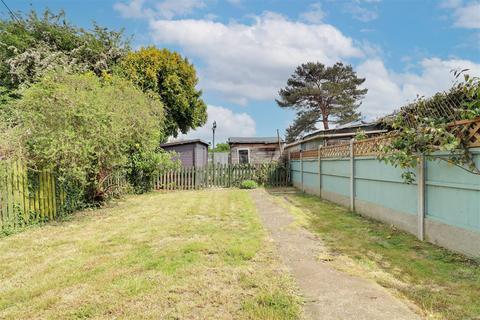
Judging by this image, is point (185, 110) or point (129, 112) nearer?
point (129, 112)

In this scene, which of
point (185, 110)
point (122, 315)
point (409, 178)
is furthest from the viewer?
point (185, 110)

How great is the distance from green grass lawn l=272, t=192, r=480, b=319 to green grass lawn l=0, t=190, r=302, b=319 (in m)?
1.08

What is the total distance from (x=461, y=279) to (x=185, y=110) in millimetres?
18954

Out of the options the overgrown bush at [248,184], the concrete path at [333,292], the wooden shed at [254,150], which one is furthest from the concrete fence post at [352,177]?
the wooden shed at [254,150]

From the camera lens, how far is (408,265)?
405 cm

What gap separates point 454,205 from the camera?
441cm

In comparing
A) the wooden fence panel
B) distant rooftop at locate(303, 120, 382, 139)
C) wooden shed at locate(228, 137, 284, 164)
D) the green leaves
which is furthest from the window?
the green leaves

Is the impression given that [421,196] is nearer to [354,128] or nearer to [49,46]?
[354,128]

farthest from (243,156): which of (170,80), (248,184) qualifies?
(248,184)

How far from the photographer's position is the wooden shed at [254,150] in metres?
23.3

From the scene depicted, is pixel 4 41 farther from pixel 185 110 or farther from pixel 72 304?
pixel 72 304

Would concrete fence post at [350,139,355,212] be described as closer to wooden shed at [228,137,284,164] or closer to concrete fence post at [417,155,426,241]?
concrete fence post at [417,155,426,241]

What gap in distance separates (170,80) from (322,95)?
46.9 feet

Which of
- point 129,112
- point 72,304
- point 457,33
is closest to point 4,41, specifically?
point 129,112
